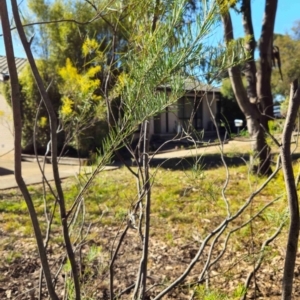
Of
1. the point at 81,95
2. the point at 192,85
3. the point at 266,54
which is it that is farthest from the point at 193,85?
the point at 266,54

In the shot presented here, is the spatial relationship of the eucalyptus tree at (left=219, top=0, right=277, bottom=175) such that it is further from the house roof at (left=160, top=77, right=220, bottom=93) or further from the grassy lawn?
the house roof at (left=160, top=77, right=220, bottom=93)

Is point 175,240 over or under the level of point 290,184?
under

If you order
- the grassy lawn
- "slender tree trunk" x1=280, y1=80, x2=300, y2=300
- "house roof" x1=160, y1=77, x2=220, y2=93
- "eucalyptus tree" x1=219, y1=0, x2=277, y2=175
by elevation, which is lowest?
the grassy lawn

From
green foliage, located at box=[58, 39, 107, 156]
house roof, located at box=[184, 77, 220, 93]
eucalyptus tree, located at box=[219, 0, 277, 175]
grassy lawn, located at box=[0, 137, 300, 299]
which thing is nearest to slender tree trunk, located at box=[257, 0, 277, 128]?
eucalyptus tree, located at box=[219, 0, 277, 175]

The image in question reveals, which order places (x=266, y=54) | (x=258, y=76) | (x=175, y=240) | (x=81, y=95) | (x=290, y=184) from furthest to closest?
(x=258, y=76) < (x=266, y=54) < (x=175, y=240) < (x=81, y=95) < (x=290, y=184)

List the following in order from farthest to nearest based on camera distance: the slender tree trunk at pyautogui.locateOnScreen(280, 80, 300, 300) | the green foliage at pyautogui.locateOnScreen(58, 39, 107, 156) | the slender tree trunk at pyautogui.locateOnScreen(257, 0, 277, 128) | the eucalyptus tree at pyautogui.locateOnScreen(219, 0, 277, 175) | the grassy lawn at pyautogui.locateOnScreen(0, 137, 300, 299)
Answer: the slender tree trunk at pyautogui.locateOnScreen(257, 0, 277, 128)
the eucalyptus tree at pyautogui.locateOnScreen(219, 0, 277, 175)
the grassy lawn at pyautogui.locateOnScreen(0, 137, 300, 299)
the green foliage at pyautogui.locateOnScreen(58, 39, 107, 156)
the slender tree trunk at pyautogui.locateOnScreen(280, 80, 300, 300)

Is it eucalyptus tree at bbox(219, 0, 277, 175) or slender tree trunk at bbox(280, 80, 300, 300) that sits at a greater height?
eucalyptus tree at bbox(219, 0, 277, 175)

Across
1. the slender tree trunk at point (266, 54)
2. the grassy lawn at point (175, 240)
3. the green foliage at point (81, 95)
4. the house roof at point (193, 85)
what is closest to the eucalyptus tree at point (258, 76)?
the slender tree trunk at point (266, 54)

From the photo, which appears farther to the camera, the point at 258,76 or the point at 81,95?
the point at 258,76

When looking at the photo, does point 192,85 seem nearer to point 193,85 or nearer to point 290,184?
point 193,85

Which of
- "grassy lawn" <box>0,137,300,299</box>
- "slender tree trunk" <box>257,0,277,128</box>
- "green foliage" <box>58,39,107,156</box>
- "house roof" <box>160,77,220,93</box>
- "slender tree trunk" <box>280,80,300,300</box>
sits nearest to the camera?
"house roof" <box>160,77,220,93</box>

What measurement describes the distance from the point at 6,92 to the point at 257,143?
887 cm

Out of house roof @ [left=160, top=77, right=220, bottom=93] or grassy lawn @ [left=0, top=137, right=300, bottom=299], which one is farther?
grassy lawn @ [left=0, top=137, right=300, bottom=299]

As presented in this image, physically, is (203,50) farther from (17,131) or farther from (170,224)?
(170,224)
